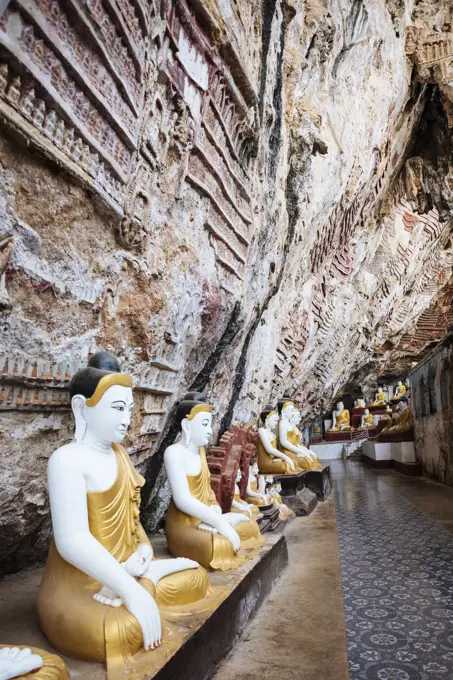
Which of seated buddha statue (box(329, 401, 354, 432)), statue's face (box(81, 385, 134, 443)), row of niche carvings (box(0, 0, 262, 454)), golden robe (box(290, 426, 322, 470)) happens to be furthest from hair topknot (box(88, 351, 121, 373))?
seated buddha statue (box(329, 401, 354, 432))

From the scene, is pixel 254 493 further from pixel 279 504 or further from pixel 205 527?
pixel 205 527

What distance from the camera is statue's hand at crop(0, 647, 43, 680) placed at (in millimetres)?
1333

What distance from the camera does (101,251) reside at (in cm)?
262

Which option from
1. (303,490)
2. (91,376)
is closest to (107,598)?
(91,376)

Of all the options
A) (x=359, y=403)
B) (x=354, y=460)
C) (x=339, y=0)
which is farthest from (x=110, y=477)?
(x=359, y=403)

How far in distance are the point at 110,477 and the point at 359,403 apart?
68.9 feet

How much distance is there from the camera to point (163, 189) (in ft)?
10.2

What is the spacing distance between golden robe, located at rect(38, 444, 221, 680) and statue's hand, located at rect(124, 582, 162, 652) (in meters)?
0.02

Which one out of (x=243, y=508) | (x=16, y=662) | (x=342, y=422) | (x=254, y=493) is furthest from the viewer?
(x=342, y=422)

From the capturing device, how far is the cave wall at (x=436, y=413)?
335 inches

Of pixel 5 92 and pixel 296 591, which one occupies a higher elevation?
pixel 5 92

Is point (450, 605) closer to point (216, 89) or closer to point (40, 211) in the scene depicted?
point (40, 211)

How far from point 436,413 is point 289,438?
152 inches

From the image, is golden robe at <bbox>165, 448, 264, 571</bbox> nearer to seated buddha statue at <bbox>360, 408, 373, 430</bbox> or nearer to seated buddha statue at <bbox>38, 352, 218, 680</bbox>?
seated buddha statue at <bbox>38, 352, 218, 680</bbox>
